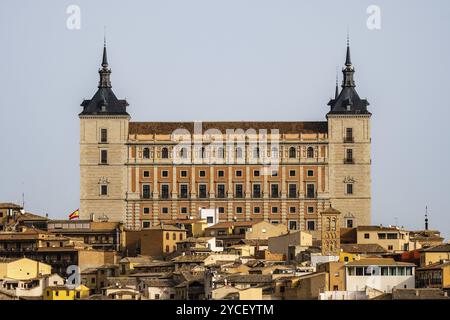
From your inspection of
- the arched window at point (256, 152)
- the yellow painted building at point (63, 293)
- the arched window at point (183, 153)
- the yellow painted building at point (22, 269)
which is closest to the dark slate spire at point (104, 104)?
the arched window at point (183, 153)

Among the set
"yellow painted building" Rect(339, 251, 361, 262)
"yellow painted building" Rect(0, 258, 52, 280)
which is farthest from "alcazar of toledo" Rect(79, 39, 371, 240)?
"yellow painted building" Rect(339, 251, 361, 262)

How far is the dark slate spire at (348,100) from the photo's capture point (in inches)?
5320

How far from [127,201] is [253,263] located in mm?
25183

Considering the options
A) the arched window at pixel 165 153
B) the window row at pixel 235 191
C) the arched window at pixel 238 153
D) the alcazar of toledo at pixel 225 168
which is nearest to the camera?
the alcazar of toledo at pixel 225 168

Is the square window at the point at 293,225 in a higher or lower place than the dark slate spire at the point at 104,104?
lower

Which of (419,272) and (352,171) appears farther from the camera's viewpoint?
(352,171)

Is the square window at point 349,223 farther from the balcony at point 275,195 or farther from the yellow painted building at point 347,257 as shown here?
the yellow painted building at point 347,257

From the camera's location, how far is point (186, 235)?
408 feet

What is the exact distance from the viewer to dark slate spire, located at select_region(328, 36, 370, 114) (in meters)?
135
